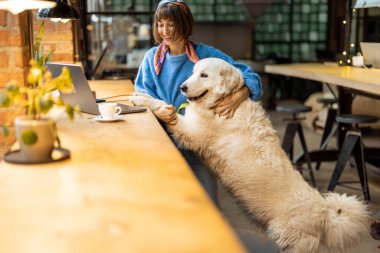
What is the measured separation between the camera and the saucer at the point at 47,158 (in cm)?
140

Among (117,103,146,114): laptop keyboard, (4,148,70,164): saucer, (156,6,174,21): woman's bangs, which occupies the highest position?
(156,6,174,21): woman's bangs

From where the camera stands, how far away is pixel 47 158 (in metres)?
1.41

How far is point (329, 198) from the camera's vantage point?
2289 mm

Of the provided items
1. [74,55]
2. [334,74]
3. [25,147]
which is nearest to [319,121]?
[334,74]

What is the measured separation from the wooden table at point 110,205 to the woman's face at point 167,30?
1.11 m

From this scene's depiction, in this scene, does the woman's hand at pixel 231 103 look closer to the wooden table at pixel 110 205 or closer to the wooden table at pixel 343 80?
the wooden table at pixel 110 205

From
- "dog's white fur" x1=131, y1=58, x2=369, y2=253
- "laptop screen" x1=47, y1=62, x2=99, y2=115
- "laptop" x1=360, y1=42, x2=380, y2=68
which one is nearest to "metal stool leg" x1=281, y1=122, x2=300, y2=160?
"laptop" x1=360, y1=42, x2=380, y2=68

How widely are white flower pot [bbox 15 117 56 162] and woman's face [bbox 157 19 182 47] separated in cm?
130

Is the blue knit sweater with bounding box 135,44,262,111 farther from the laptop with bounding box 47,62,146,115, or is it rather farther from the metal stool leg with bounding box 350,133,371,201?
the metal stool leg with bounding box 350,133,371,201

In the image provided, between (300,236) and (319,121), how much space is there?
461 centimetres

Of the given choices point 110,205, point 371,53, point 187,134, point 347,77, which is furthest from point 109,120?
point 371,53

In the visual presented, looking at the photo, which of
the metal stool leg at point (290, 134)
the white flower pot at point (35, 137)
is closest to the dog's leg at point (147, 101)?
the white flower pot at point (35, 137)

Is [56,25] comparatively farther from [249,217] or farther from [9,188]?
[9,188]

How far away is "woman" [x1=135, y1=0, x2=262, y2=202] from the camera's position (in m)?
2.55
